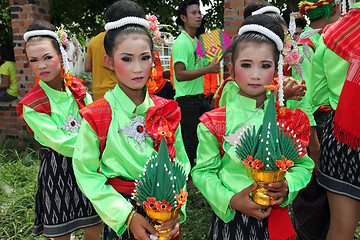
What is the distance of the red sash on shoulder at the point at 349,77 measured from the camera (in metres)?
1.89

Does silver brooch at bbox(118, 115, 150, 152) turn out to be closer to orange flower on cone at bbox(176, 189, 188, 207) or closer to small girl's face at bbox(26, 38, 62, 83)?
orange flower on cone at bbox(176, 189, 188, 207)

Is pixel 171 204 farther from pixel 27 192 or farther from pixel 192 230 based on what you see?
pixel 27 192

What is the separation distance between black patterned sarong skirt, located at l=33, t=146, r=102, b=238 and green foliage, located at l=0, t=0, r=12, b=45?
5980 millimetres

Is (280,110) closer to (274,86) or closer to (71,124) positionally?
(274,86)

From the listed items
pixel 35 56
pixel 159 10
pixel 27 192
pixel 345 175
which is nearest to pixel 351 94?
pixel 345 175

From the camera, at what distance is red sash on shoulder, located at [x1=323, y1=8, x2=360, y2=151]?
1890 millimetres

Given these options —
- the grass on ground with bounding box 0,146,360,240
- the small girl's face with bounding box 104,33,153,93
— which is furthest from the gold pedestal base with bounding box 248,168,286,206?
the grass on ground with bounding box 0,146,360,240

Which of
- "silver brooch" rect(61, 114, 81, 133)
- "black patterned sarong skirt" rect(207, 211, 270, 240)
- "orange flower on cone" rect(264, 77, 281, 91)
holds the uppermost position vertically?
"orange flower on cone" rect(264, 77, 281, 91)

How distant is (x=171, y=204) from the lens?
1.48 m

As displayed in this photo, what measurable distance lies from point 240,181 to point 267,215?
214 millimetres

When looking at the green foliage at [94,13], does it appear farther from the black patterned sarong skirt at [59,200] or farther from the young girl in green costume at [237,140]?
the young girl in green costume at [237,140]

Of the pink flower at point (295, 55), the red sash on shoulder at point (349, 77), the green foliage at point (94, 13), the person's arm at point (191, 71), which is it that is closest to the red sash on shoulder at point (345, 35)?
the red sash on shoulder at point (349, 77)

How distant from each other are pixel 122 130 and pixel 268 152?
2.48 ft

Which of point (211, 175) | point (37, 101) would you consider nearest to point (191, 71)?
point (37, 101)
